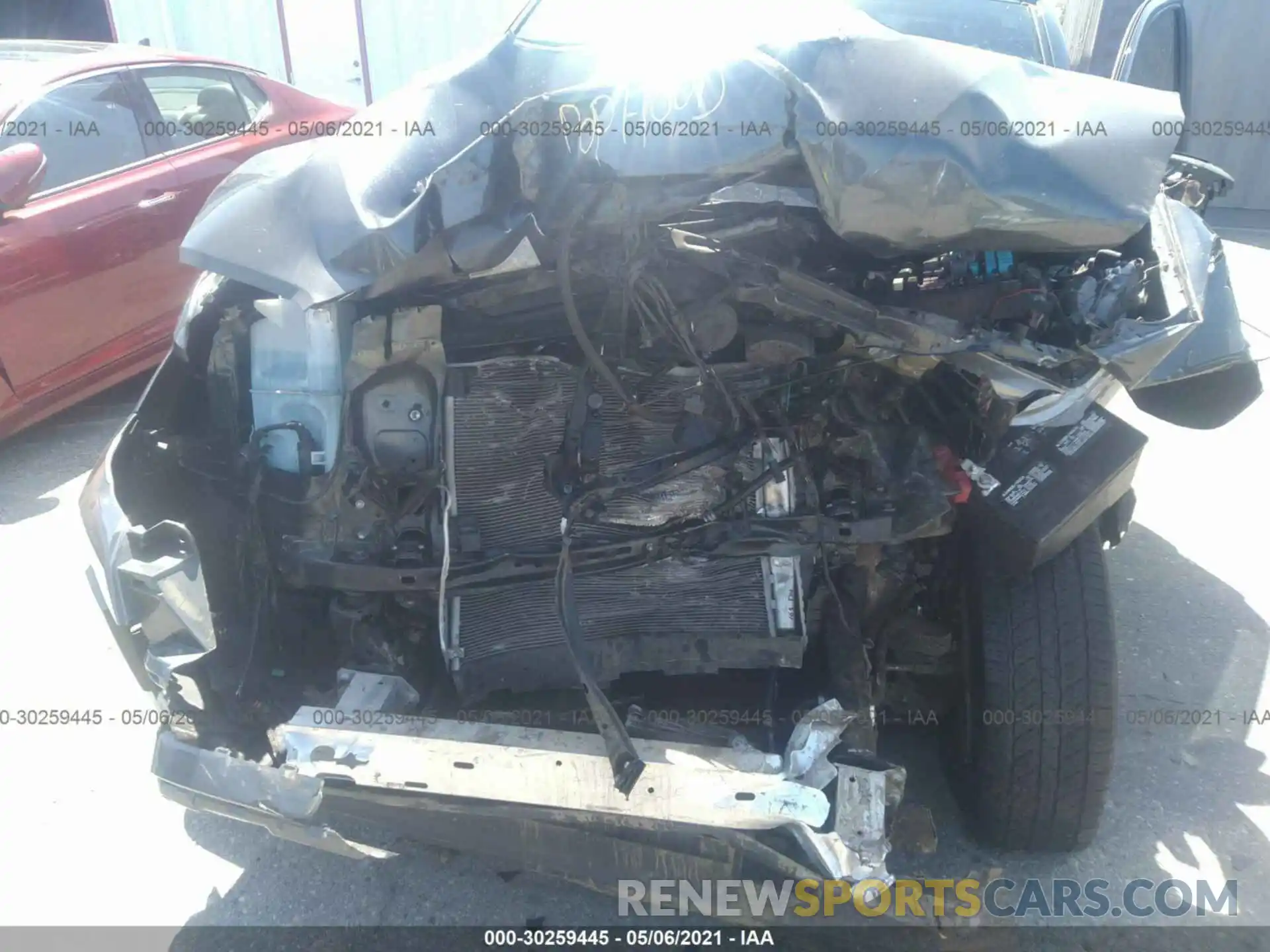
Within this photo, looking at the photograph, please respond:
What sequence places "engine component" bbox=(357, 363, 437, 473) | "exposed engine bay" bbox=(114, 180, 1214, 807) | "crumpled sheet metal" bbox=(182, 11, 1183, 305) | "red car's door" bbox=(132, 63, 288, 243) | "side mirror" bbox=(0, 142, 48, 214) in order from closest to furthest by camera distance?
"crumpled sheet metal" bbox=(182, 11, 1183, 305), "exposed engine bay" bbox=(114, 180, 1214, 807), "engine component" bbox=(357, 363, 437, 473), "side mirror" bbox=(0, 142, 48, 214), "red car's door" bbox=(132, 63, 288, 243)

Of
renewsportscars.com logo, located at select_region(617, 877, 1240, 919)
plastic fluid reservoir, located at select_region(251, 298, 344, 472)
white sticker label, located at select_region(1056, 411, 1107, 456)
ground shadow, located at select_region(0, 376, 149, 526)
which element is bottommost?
ground shadow, located at select_region(0, 376, 149, 526)

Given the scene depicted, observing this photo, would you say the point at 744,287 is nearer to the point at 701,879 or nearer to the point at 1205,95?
the point at 701,879

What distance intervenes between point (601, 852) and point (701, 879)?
0.19 m

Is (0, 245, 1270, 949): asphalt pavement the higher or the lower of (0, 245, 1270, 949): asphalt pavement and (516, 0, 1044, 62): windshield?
the lower

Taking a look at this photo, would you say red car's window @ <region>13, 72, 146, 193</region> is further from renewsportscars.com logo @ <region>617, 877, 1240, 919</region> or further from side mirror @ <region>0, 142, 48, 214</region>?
renewsportscars.com logo @ <region>617, 877, 1240, 919</region>

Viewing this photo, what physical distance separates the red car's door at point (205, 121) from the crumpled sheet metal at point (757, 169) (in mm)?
3021

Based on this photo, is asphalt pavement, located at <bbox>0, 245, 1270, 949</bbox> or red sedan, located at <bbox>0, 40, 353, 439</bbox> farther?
red sedan, located at <bbox>0, 40, 353, 439</bbox>

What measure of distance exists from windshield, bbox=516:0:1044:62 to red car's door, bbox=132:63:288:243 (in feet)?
8.29

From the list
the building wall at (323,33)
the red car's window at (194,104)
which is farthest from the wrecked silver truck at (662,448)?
the building wall at (323,33)

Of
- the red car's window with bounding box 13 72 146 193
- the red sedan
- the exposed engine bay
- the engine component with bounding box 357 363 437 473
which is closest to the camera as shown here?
the exposed engine bay

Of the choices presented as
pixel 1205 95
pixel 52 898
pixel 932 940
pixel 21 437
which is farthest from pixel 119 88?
pixel 1205 95

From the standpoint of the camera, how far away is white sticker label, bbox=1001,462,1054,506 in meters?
1.98

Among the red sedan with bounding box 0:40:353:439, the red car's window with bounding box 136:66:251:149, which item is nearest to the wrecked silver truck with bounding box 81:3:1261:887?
the red sedan with bounding box 0:40:353:439

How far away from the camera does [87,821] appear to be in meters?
2.26
